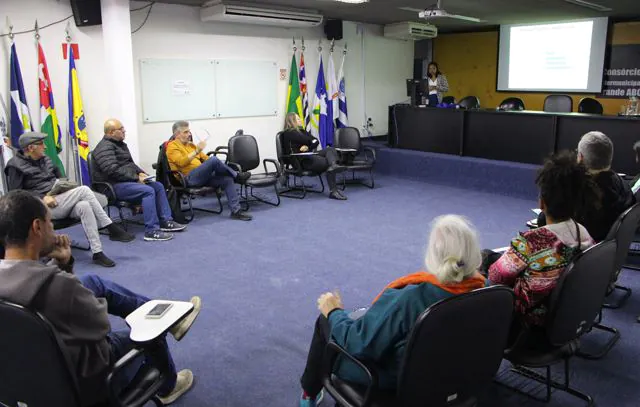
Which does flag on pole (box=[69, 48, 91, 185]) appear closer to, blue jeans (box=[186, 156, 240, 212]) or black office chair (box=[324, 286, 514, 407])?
blue jeans (box=[186, 156, 240, 212])

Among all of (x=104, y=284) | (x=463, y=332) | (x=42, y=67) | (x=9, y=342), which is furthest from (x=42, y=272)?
(x=42, y=67)

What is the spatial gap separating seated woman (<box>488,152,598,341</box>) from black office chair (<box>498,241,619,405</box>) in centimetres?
8

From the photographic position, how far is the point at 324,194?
707 cm

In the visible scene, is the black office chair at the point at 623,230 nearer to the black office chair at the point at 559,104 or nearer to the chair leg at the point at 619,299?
the chair leg at the point at 619,299

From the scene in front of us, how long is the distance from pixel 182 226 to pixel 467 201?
3392mm

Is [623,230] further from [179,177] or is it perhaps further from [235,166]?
[235,166]

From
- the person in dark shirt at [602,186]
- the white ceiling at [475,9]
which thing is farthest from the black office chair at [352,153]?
the person in dark shirt at [602,186]

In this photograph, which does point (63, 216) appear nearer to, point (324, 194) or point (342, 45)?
point (324, 194)

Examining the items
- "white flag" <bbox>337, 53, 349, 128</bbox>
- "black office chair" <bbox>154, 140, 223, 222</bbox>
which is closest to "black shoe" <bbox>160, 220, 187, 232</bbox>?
"black office chair" <bbox>154, 140, 223, 222</bbox>

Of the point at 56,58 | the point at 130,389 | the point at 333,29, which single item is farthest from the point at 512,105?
the point at 130,389

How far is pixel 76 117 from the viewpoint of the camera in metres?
6.06

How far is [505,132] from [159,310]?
624 centimetres

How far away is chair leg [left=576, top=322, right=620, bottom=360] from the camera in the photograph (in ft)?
9.39

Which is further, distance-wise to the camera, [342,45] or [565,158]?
[342,45]
